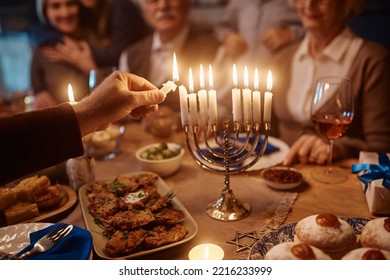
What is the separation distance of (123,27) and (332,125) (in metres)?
1.74

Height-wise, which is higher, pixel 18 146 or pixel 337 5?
pixel 337 5

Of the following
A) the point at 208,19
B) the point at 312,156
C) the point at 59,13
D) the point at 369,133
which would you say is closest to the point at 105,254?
the point at 312,156

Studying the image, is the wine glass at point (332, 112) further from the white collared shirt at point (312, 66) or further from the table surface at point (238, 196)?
the white collared shirt at point (312, 66)

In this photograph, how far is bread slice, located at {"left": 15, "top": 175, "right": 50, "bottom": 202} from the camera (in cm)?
111

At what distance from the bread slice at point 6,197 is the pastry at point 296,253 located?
73 cm

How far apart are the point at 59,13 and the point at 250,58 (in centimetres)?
137

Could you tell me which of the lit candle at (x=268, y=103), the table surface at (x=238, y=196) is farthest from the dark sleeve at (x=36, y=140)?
the lit candle at (x=268, y=103)

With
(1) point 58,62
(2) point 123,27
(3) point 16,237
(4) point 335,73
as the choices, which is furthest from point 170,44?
(3) point 16,237

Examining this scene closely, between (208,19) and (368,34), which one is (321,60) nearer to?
(368,34)

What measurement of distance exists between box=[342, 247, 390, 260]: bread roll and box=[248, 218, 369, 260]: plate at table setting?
0.16m

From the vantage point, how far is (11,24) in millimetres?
2879

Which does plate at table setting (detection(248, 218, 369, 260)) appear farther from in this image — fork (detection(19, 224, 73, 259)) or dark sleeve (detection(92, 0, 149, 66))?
dark sleeve (detection(92, 0, 149, 66))

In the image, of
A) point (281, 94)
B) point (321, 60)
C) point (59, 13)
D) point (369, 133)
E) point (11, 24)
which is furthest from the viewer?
point (11, 24)

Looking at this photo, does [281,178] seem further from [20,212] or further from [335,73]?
[335,73]
